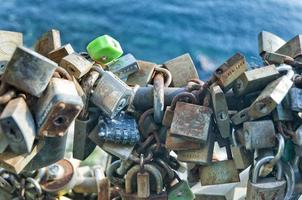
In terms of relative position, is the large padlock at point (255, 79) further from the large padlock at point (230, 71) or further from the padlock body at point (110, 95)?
the padlock body at point (110, 95)

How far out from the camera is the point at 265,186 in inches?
45.1

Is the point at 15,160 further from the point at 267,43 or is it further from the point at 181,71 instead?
the point at 267,43

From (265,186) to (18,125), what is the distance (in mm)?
497

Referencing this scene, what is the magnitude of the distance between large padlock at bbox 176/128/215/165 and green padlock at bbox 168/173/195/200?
9 centimetres

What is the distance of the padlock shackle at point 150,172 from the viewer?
1.21m

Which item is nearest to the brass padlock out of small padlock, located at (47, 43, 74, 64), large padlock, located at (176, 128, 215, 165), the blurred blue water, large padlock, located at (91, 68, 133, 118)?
small padlock, located at (47, 43, 74, 64)

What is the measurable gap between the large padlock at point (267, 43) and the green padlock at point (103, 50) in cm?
32

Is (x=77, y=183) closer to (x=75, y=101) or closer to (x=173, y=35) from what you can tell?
(x=75, y=101)

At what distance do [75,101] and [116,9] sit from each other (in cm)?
185

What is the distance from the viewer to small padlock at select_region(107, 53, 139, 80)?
1.28m

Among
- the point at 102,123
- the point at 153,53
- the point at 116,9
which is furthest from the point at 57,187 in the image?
the point at 116,9

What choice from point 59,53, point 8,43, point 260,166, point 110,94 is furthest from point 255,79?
point 8,43

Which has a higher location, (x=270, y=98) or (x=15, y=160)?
(x=270, y=98)

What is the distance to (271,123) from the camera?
3.76ft
